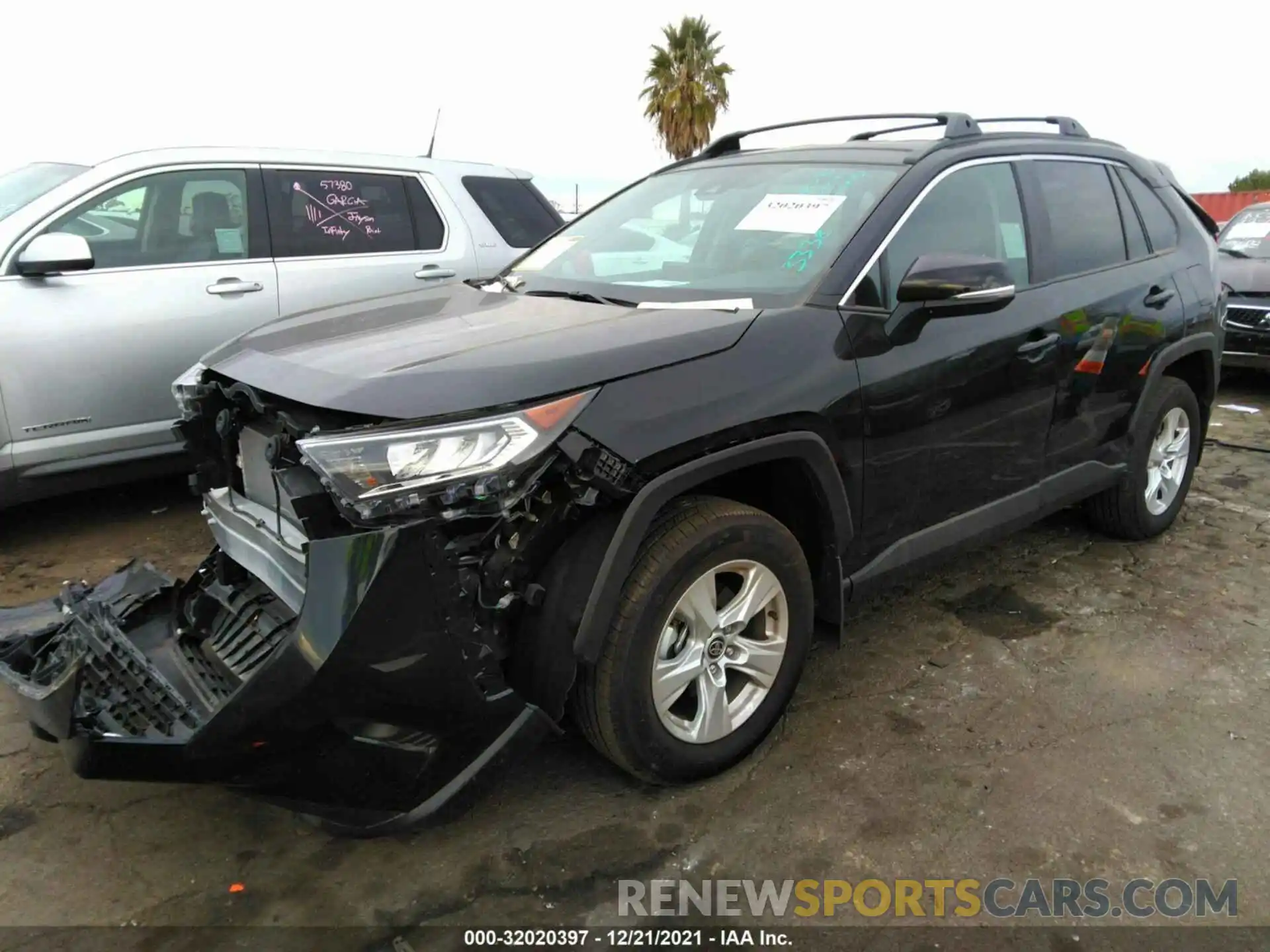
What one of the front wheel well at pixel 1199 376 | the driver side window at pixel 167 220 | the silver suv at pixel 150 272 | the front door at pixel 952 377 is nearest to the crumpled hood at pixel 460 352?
the front door at pixel 952 377

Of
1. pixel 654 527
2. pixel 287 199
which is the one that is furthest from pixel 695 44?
pixel 654 527

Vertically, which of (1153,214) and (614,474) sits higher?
(1153,214)

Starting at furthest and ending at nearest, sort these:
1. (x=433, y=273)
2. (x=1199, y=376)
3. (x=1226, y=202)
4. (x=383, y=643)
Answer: (x=1226, y=202)
(x=433, y=273)
(x=1199, y=376)
(x=383, y=643)

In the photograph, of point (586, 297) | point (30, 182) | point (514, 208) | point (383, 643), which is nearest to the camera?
point (383, 643)

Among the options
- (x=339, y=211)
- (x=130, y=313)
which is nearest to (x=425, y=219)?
(x=339, y=211)

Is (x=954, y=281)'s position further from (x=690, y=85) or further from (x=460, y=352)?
(x=690, y=85)

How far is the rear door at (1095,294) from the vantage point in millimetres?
3506

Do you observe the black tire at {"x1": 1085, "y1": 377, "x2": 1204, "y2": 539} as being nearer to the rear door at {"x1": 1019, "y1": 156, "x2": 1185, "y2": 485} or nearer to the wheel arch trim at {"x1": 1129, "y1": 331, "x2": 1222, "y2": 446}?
the wheel arch trim at {"x1": 1129, "y1": 331, "x2": 1222, "y2": 446}

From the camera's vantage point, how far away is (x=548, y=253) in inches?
149

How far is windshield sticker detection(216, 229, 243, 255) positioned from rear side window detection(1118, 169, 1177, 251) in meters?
4.28

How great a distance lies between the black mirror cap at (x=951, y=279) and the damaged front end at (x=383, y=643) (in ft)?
3.74

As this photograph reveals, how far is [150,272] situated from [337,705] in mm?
3367

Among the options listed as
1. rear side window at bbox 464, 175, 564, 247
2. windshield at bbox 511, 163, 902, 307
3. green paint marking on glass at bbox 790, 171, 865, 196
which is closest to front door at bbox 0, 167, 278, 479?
rear side window at bbox 464, 175, 564, 247

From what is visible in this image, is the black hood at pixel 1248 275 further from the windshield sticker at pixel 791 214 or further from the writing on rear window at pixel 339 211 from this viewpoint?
the writing on rear window at pixel 339 211
